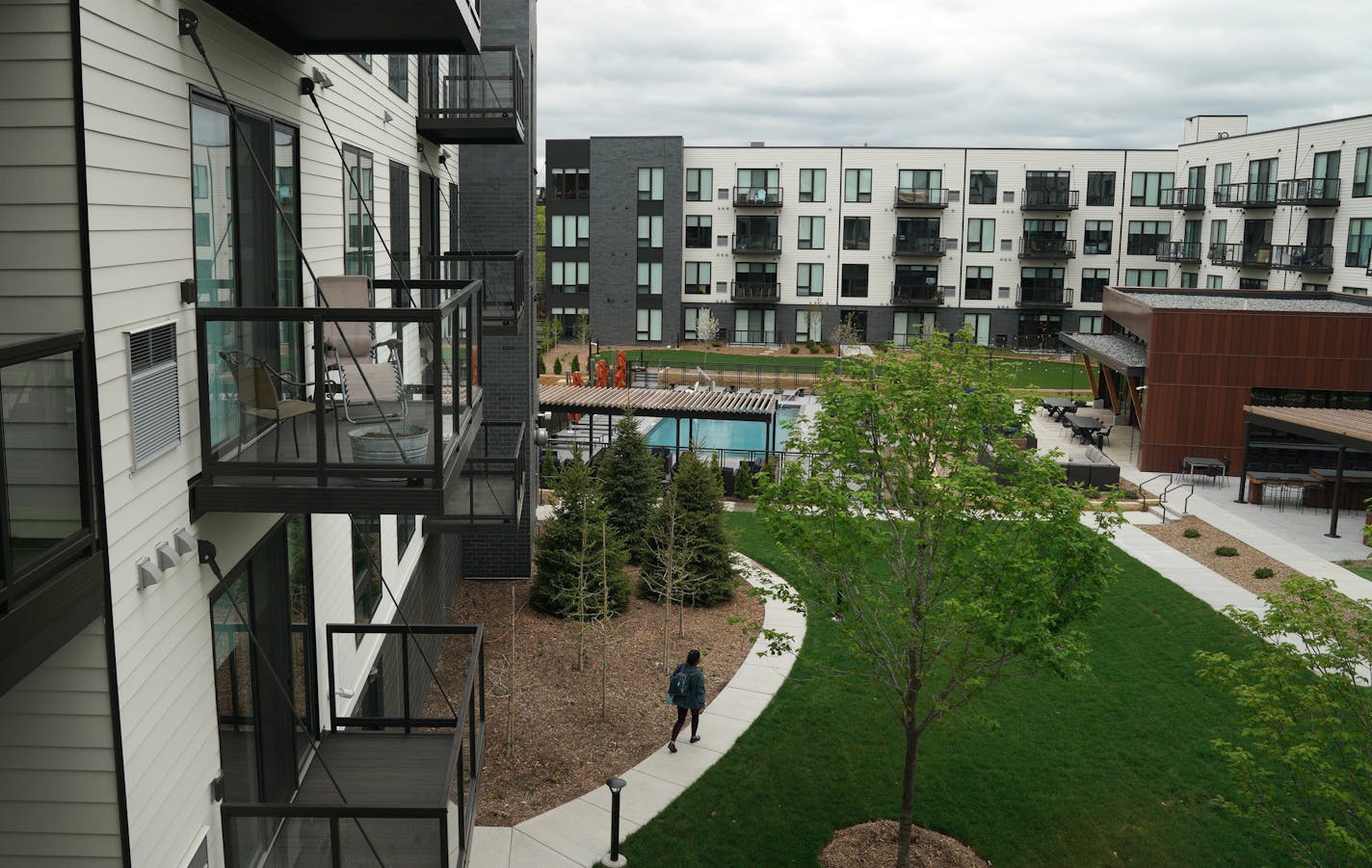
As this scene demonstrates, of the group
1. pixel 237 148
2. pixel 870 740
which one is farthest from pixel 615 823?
pixel 237 148

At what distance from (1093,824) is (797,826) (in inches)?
140

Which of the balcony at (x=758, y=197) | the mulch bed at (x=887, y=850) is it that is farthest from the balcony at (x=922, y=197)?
the mulch bed at (x=887, y=850)

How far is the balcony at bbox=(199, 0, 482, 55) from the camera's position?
7.73 meters

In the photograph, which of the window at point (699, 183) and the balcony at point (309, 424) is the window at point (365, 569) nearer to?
the balcony at point (309, 424)

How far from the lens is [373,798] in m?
8.49

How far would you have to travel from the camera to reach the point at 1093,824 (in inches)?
508

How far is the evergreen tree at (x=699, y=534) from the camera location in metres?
20.9

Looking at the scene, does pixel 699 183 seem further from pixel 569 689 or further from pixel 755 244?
pixel 569 689

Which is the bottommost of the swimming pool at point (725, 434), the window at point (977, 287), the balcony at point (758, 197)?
the swimming pool at point (725, 434)

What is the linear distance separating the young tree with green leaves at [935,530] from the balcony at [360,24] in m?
5.64

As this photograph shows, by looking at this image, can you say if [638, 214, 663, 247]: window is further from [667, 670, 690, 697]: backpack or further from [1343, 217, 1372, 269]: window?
[667, 670, 690, 697]: backpack

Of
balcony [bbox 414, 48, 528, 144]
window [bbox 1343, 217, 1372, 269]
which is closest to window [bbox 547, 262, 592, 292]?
window [bbox 1343, 217, 1372, 269]

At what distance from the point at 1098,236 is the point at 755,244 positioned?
838 inches

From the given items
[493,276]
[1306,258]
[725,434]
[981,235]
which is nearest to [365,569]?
[493,276]
